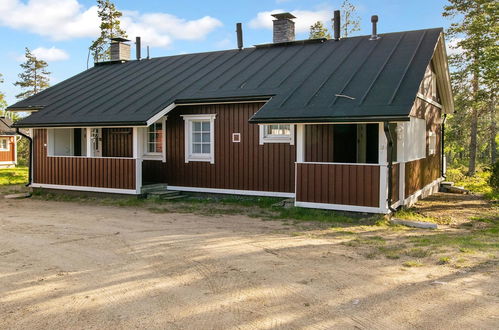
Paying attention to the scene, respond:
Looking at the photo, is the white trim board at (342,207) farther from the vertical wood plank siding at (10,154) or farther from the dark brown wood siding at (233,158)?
the vertical wood plank siding at (10,154)

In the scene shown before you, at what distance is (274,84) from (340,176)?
151 inches

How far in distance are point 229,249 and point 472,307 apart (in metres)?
3.61

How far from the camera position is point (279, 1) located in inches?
720

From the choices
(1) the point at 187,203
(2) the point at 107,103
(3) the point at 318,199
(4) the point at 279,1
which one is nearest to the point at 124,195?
(1) the point at 187,203

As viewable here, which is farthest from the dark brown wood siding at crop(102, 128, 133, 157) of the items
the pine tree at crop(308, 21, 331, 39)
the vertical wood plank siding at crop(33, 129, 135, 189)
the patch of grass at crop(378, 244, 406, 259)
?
the pine tree at crop(308, 21, 331, 39)

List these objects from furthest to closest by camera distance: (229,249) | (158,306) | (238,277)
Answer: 1. (229,249)
2. (238,277)
3. (158,306)

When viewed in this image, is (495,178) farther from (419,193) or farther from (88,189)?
(88,189)

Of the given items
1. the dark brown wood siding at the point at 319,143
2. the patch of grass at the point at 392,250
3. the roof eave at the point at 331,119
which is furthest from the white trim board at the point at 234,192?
the patch of grass at the point at 392,250

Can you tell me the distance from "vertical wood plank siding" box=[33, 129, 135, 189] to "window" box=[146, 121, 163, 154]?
56.4 inches

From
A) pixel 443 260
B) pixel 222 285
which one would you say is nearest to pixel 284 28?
pixel 443 260

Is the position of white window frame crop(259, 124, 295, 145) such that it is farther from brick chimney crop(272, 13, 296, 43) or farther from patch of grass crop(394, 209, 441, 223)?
brick chimney crop(272, 13, 296, 43)

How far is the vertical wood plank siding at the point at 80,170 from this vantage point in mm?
13375

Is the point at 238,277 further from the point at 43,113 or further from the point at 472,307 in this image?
the point at 43,113

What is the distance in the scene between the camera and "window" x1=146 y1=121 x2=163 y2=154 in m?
14.5
